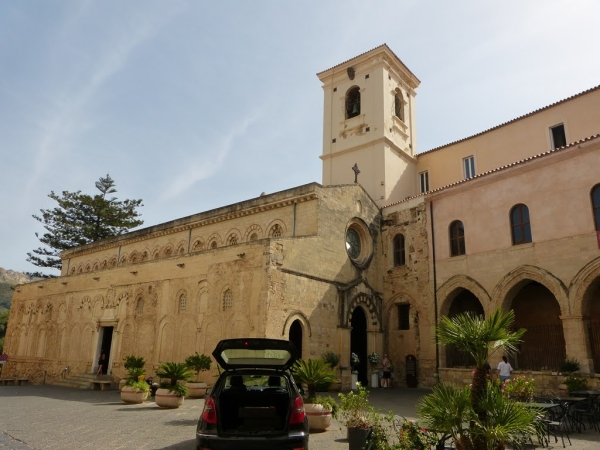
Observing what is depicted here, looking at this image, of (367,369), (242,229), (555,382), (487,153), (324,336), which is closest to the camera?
(555,382)

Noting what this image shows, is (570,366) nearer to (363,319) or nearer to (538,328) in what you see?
(538,328)

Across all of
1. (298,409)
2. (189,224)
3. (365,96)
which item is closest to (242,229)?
(189,224)

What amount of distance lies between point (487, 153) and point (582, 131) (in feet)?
15.4

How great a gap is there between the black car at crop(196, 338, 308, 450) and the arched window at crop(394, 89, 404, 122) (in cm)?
2359

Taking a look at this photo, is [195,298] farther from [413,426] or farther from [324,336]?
[413,426]

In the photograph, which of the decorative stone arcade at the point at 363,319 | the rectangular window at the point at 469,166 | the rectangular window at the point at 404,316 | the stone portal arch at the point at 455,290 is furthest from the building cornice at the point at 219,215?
the rectangular window at the point at 469,166

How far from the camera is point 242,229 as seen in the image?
23.1 m

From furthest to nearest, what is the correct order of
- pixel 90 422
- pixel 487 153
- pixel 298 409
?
1. pixel 487 153
2. pixel 90 422
3. pixel 298 409

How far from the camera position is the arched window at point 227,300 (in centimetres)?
1816

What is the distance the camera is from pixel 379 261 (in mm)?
23312

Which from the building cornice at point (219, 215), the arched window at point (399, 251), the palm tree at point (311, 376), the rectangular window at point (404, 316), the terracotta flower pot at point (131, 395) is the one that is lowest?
the terracotta flower pot at point (131, 395)

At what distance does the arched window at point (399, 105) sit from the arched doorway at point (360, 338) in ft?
44.3

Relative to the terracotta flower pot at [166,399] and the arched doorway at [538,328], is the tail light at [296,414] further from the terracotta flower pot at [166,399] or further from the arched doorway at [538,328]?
the arched doorway at [538,328]

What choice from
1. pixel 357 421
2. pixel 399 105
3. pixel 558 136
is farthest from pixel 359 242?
pixel 357 421
